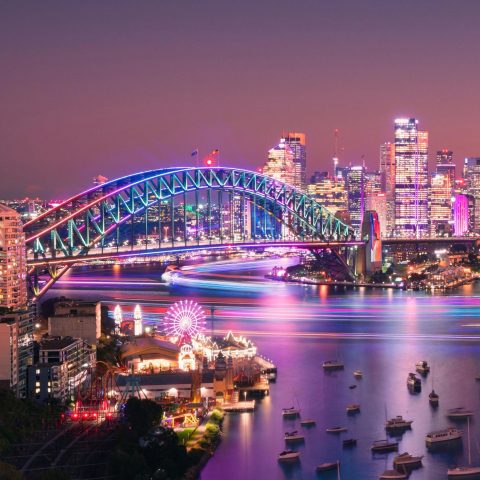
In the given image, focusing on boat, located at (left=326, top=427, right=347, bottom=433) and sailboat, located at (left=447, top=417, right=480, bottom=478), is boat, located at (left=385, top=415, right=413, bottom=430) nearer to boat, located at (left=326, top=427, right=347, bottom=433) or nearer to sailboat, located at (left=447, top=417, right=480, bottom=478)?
boat, located at (left=326, top=427, right=347, bottom=433)

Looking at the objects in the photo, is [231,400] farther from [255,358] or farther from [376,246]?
[376,246]

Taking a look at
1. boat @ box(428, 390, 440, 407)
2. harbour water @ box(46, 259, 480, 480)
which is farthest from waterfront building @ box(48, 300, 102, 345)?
boat @ box(428, 390, 440, 407)

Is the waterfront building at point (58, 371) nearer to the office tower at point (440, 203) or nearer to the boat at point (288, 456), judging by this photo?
the boat at point (288, 456)

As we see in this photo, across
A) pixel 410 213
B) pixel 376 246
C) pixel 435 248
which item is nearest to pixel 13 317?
pixel 376 246

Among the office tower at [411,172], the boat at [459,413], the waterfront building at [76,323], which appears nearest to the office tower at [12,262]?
the waterfront building at [76,323]

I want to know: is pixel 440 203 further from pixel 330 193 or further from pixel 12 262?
pixel 12 262
